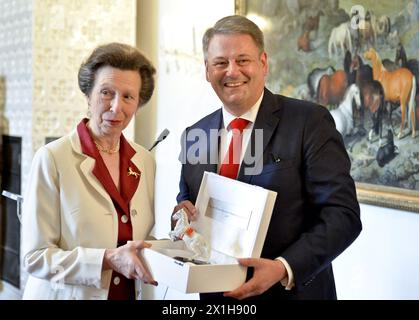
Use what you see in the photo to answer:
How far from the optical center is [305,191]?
65.6 inches

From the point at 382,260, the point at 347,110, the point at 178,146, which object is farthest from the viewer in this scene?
the point at 178,146

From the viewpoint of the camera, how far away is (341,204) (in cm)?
159

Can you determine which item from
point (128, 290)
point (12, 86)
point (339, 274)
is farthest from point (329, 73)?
point (12, 86)

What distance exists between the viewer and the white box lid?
150 cm

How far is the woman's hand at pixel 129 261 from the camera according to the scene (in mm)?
1502

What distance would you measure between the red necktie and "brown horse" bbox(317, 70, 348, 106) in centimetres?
95

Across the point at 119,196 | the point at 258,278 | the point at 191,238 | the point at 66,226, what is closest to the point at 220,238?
the point at 191,238

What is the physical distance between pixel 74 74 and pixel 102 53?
2.15 m

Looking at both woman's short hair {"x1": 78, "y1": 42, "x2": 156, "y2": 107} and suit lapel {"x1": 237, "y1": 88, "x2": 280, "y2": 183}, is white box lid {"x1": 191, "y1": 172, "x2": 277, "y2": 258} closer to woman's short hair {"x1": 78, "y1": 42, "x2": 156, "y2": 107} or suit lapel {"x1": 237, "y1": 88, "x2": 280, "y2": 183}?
suit lapel {"x1": 237, "y1": 88, "x2": 280, "y2": 183}

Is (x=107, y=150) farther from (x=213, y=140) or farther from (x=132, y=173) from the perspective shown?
(x=213, y=140)

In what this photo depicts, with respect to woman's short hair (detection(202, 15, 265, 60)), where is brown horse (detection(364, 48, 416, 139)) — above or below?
below

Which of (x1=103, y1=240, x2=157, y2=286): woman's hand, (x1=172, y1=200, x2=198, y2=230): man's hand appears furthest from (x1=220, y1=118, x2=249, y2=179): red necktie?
(x1=103, y1=240, x2=157, y2=286): woman's hand

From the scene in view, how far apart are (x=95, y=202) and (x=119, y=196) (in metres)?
0.07

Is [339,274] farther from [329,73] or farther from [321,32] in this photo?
[321,32]
